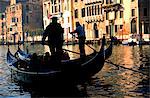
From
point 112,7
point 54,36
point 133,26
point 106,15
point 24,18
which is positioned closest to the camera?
point 54,36

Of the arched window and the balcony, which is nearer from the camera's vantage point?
the arched window

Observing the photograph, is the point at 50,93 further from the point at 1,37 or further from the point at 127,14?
the point at 1,37

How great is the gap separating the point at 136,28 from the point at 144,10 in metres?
2.53

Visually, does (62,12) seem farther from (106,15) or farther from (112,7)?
(112,7)

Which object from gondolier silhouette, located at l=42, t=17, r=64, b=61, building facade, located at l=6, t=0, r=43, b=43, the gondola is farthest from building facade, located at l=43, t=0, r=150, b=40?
the gondola

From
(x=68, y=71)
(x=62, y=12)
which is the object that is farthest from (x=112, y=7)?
(x=68, y=71)

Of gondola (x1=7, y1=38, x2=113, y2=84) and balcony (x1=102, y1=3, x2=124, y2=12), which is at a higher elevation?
balcony (x1=102, y1=3, x2=124, y2=12)

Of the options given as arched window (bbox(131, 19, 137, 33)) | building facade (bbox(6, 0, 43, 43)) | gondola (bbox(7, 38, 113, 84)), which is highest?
building facade (bbox(6, 0, 43, 43))

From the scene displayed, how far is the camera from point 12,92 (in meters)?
11.3

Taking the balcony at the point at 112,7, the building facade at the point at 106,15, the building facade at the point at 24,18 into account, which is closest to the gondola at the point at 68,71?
the building facade at the point at 106,15

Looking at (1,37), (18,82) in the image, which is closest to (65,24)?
(1,37)

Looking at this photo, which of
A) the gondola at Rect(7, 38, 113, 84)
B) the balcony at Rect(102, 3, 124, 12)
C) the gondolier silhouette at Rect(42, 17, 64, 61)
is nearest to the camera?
the gondola at Rect(7, 38, 113, 84)

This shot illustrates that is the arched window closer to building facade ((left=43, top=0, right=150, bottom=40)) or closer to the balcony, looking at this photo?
building facade ((left=43, top=0, right=150, bottom=40))

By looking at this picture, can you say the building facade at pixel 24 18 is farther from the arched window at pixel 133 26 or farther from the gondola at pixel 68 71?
the gondola at pixel 68 71
